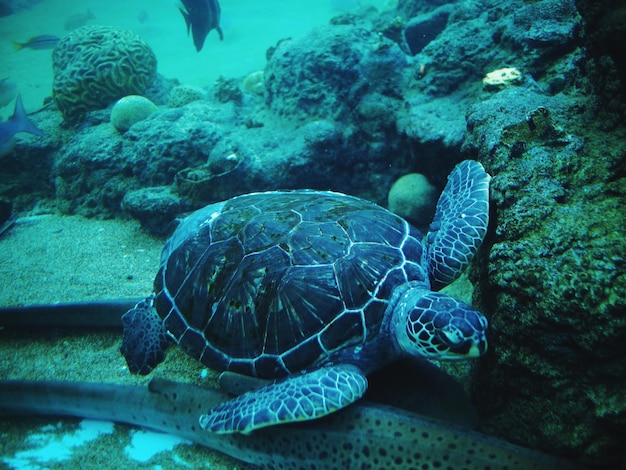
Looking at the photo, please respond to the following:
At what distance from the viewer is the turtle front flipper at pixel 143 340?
2660 millimetres

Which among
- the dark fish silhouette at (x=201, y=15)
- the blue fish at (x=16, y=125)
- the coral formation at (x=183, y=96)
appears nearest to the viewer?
the blue fish at (x=16, y=125)

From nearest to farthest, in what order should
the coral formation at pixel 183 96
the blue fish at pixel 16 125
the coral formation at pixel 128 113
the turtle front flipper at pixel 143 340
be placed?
the turtle front flipper at pixel 143 340, the blue fish at pixel 16 125, the coral formation at pixel 128 113, the coral formation at pixel 183 96

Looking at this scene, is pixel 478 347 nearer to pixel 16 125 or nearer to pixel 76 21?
pixel 16 125

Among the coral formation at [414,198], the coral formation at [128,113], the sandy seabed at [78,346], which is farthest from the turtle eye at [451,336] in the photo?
the coral formation at [128,113]

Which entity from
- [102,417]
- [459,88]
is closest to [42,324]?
[102,417]

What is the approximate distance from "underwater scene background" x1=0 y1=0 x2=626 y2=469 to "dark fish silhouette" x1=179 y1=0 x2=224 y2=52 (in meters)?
0.12

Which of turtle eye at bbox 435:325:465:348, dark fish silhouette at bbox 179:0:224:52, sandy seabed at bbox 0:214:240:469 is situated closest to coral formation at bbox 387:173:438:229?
turtle eye at bbox 435:325:465:348

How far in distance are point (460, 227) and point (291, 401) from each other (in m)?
1.56

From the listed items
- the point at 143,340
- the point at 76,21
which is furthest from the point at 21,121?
the point at 76,21

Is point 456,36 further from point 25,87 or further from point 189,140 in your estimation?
point 25,87

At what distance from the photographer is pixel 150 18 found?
35969 millimetres

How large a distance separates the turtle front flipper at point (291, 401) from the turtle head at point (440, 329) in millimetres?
389

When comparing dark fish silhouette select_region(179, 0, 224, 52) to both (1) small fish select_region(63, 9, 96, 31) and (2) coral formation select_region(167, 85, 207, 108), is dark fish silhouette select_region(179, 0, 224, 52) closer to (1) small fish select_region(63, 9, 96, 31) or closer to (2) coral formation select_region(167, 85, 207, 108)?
(2) coral formation select_region(167, 85, 207, 108)

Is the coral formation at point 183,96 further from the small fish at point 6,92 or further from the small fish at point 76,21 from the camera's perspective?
the small fish at point 76,21
